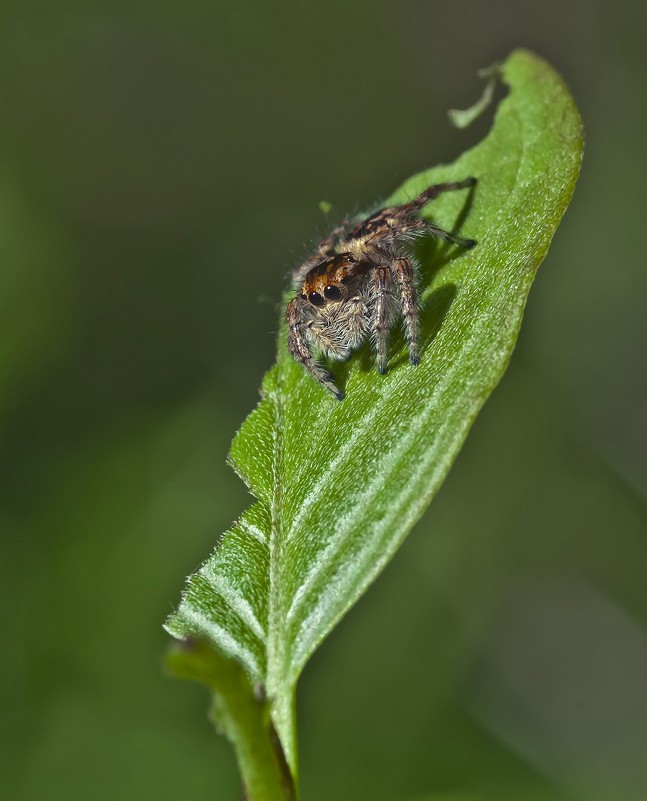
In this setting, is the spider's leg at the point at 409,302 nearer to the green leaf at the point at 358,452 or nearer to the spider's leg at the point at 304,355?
the green leaf at the point at 358,452

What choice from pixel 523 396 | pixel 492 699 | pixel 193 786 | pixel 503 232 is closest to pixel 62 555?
pixel 193 786

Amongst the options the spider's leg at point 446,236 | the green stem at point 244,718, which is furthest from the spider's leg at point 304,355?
the green stem at point 244,718

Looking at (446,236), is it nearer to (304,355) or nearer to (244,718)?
(304,355)

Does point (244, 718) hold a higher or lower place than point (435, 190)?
lower

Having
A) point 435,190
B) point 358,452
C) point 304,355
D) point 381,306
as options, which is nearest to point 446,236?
point 435,190

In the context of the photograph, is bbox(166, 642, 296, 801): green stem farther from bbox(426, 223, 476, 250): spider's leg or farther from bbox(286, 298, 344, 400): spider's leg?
bbox(426, 223, 476, 250): spider's leg
